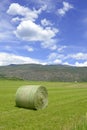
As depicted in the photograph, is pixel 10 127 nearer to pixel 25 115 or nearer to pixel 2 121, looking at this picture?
pixel 2 121

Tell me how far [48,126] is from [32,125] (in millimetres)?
876

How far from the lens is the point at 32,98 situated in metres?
23.8

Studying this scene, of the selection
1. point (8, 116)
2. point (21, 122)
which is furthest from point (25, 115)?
point (21, 122)

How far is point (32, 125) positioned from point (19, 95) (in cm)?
892

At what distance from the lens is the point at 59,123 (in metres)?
16.8

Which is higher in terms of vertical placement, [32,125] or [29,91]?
[29,91]

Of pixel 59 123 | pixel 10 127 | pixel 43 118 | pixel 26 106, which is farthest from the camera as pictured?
pixel 26 106

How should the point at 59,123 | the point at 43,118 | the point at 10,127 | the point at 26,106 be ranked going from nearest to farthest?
the point at 10,127, the point at 59,123, the point at 43,118, the point at 26,106

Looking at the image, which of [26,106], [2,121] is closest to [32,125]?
[2,121]

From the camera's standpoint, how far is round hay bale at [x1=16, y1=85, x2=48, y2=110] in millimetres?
23750

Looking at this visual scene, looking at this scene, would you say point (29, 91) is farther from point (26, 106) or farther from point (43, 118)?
point (43, 118)

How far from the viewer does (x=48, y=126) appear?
52.6ft

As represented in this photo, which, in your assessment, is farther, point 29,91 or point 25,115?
point 29,91

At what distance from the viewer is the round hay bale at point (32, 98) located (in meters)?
23.8
